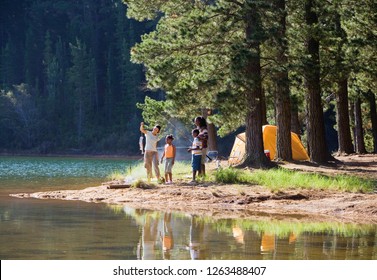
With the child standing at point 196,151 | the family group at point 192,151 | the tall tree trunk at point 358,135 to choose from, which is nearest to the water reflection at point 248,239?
the child standing at point 196,151

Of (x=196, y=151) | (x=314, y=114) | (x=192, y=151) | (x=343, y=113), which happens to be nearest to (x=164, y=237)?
(x=196, y=151)

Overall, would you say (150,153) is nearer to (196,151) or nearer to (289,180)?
(196,151)

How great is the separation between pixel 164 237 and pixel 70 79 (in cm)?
9412

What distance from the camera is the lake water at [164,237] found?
11.9 meters

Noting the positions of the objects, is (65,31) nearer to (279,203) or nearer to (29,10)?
(29,10)

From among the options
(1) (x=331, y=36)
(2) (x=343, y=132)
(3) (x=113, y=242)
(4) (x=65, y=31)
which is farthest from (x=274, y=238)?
(4) (x=65, y=31)

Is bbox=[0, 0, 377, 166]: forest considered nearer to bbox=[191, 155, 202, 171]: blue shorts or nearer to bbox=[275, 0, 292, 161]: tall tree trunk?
bbox=[275, 0, 292, 161]: tall tree trunk

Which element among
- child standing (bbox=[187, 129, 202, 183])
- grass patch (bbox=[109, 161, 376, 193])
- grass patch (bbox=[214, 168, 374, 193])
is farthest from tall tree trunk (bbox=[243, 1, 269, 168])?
child standing (bbox=[187, 129, 202, 183])

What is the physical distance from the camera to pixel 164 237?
13.8 metres

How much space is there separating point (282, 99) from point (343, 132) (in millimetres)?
10457

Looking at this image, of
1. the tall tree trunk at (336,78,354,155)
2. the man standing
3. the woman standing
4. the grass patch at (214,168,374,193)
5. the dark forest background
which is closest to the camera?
the grass patch at (214,168,374,193)

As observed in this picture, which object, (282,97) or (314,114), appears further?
(314,114)

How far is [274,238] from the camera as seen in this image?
13.7 m

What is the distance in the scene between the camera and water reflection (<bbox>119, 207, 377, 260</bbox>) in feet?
39.1
